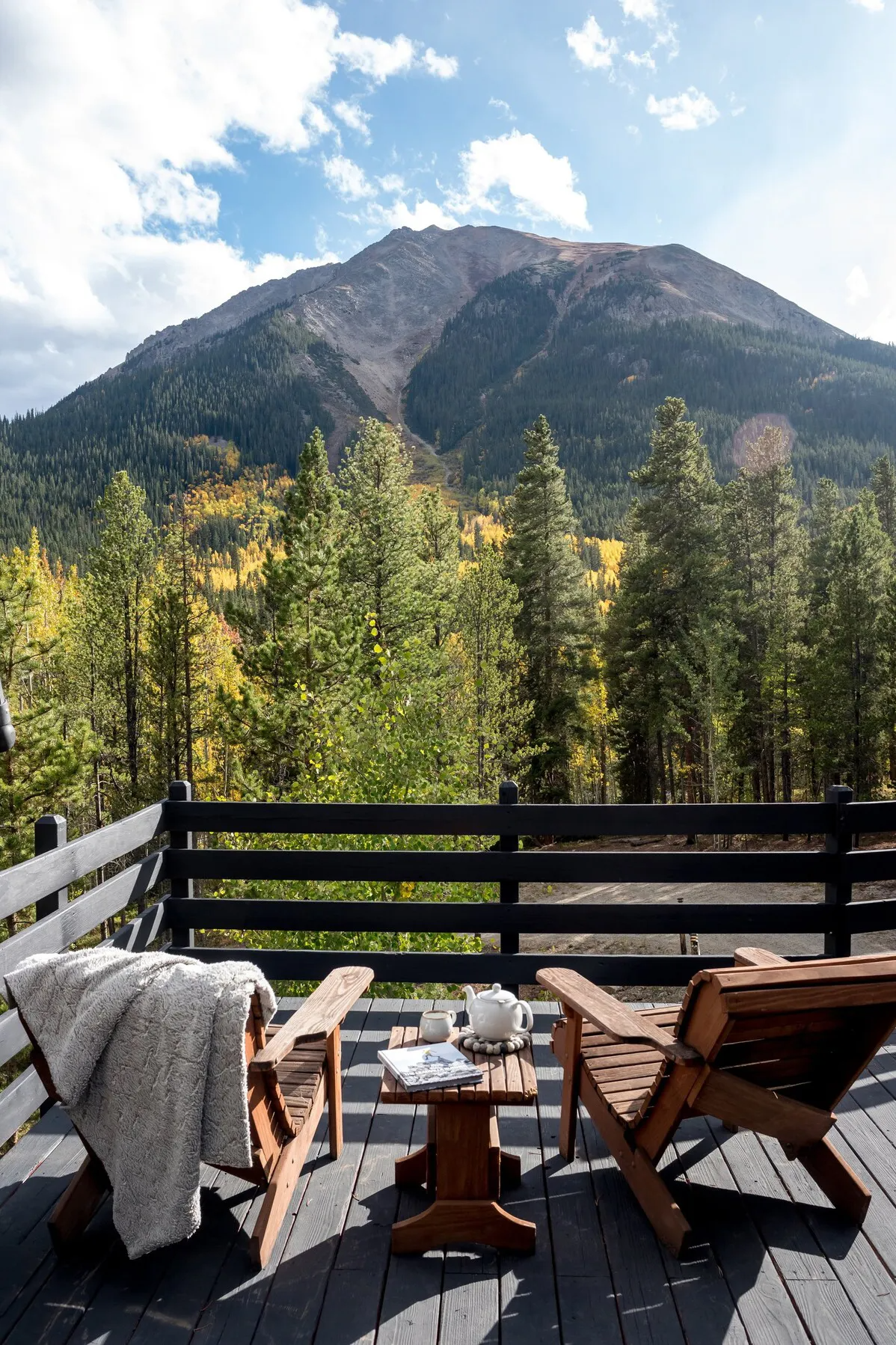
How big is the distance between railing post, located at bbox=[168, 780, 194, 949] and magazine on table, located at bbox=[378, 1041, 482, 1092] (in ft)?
6.72

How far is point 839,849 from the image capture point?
12.7 feet

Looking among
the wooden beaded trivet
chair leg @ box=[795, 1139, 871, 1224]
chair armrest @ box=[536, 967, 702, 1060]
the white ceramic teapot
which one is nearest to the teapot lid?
the white ceramic teapot

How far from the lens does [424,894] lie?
28.7ft

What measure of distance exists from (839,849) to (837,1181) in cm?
180

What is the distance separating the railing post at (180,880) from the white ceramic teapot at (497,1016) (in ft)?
7.16

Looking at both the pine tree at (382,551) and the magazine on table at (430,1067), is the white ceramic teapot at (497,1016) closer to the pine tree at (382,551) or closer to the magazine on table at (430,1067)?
the magazine on table at (430,1067)

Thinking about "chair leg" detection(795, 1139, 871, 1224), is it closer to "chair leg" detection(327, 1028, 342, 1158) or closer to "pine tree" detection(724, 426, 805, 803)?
"chair leg" detection(327, 1028, 342, 1158)

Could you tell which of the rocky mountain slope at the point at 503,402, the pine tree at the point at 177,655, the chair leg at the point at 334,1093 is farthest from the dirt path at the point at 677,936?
the rocky mountain slope at the point at 503,402

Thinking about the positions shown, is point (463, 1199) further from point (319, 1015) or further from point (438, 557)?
point (438, 557)

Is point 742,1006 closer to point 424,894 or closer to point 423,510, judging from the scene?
point 424,894

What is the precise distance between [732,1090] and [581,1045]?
0.63 m

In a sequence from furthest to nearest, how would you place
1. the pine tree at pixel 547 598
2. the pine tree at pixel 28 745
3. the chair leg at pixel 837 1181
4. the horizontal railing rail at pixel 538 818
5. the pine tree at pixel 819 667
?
the pine tree at pixel 547 598, the pine tree at pixel 819 667, the pine tree at pixel 28 745, the horizontal railing rail at pixel 538 818, the chair leg at pixel 837 1181

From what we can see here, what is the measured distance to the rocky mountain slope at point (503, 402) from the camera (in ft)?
262

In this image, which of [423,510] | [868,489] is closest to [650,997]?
[423,510]
